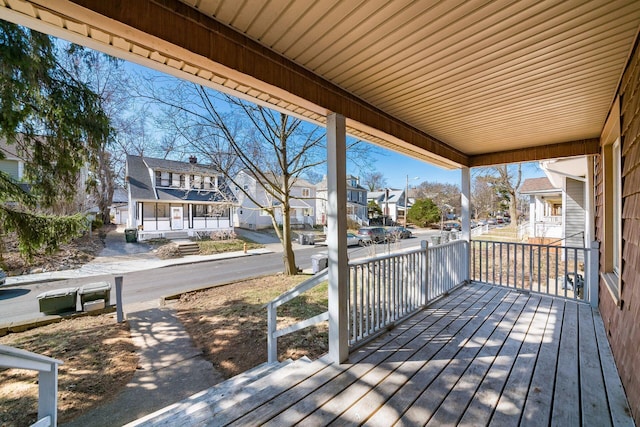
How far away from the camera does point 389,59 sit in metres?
2.00

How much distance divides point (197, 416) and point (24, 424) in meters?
2.11

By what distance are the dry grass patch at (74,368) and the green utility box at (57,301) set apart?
363 mm

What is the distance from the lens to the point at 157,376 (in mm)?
3297

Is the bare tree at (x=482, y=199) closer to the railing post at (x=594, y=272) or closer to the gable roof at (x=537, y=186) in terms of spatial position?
the gable roof at (x=537, y=186)

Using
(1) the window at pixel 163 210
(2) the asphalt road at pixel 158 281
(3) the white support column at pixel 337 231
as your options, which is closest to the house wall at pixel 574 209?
(2) the asphalt road at pixel 158 281

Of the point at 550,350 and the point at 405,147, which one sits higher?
the point at 405,147

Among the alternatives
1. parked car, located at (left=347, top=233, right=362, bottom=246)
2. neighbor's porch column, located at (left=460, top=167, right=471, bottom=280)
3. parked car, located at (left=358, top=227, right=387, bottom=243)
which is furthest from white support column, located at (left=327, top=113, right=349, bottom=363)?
parked car, located at (left=358, top=227, right=387, bottom=243)

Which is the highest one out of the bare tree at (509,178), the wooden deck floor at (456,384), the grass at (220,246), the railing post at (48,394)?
the bare tree at (509,178)

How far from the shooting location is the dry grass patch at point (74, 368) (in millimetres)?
2711

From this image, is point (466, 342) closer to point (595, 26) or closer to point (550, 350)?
point (550, 350)

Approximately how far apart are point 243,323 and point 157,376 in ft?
5.23

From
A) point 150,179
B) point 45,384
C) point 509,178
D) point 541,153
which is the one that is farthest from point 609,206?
point 150,179

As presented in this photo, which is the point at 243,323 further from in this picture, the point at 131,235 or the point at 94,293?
the point at 131,235

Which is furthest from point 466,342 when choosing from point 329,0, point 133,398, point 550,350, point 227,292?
point 227,292
